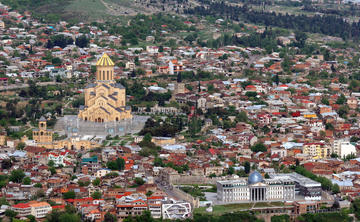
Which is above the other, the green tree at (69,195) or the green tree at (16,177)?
the green tree at (69,195)

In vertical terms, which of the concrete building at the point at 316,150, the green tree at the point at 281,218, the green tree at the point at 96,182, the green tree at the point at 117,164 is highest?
the green tree at the point at 96,182

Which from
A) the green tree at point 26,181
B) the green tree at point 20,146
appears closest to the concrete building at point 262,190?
the green tree at point 26,181

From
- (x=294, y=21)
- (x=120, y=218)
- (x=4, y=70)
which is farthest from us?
(x=294, y=21)

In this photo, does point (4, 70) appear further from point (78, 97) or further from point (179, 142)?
point (179, 142)

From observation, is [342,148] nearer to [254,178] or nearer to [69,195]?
[254,178]

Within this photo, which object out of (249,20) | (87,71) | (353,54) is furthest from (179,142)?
(249,20)

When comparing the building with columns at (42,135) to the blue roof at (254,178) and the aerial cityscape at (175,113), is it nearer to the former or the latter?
the aerial cityscape at (175,113)
